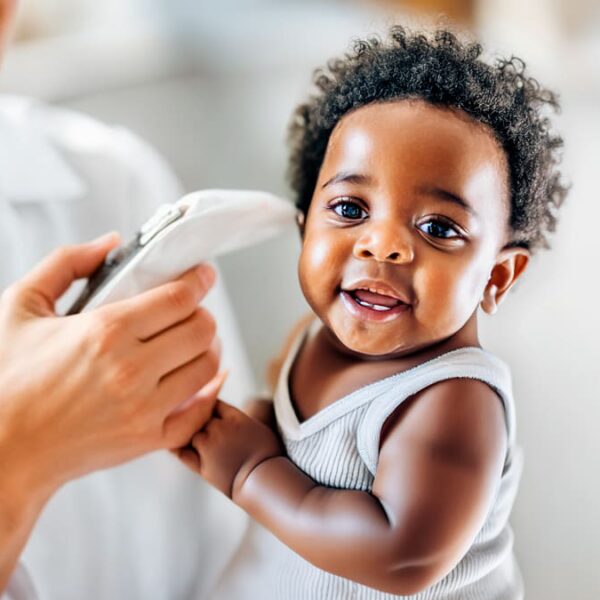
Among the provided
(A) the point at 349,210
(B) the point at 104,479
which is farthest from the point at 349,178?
(B) the point at 104,479

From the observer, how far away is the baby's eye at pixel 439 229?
366 millimetres

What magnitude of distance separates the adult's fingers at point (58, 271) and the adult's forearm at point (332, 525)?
19 centimetres

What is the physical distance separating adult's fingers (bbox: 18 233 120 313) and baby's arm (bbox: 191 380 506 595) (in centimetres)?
22

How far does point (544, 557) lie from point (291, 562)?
132 millimetres

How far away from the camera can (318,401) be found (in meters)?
0.43

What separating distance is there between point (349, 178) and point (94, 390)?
187mm

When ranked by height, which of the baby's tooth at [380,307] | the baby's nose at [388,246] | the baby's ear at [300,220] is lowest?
the baby's tooth at [380,307]

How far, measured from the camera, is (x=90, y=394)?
18.3 inches

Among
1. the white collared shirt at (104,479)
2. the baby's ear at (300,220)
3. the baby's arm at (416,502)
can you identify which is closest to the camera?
the baby's arm at (416,502)

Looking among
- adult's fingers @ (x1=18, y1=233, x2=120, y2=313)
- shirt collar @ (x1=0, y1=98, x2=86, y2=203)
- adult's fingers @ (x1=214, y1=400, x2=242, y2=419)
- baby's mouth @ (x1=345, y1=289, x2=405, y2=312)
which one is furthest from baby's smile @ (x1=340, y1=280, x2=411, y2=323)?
shirt collar @ (x1=0, y1=98, x2=86, y2=203)

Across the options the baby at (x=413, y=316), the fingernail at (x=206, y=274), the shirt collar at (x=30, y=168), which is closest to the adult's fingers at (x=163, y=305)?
the fingernail at (x=206, y=274)

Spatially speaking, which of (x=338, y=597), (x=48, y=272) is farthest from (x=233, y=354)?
(x=338, y=597)

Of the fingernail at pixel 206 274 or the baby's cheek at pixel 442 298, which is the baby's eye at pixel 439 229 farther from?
the fingernail at pixel 206 274

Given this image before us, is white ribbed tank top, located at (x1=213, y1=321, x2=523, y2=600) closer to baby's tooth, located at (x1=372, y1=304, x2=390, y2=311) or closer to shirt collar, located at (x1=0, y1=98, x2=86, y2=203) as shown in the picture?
baby's tooth, located at (x1=372, y1=304, x2=390, y2=311)
